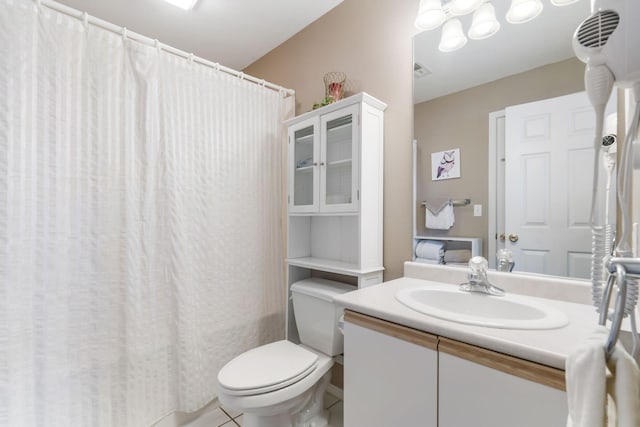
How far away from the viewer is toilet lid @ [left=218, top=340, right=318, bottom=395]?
3.91 feet

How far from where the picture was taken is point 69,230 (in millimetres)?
1236

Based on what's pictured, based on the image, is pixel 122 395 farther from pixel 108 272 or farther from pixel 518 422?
pixel 518 422

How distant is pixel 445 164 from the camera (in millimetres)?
1363

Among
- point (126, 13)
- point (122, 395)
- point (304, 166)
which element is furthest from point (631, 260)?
point (126, 13)

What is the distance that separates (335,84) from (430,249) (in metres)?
1.10

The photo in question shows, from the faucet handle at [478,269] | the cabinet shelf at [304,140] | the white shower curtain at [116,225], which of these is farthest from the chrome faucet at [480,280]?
the white shower curtain at [116,225]

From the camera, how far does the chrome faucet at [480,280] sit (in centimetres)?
110

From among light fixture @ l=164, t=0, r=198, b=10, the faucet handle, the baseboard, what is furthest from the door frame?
light fixture @ l=164, t=0, r=198, b=10

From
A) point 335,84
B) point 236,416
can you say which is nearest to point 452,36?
point 335,84

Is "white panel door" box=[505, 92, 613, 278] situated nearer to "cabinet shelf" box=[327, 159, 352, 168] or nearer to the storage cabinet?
the storage cabinet

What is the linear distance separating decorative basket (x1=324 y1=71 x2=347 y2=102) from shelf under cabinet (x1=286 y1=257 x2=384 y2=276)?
0.98 meters

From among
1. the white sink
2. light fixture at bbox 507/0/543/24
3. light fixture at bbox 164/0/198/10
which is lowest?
the white sink

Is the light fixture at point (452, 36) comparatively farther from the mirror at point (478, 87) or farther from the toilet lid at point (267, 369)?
the toilet lid at point (267, 369)

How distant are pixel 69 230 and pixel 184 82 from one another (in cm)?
95
